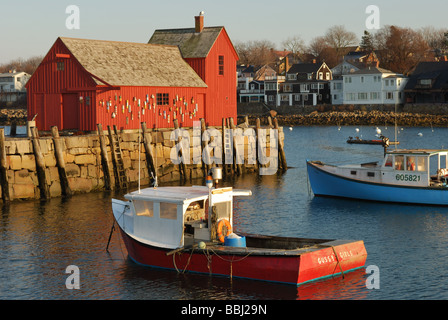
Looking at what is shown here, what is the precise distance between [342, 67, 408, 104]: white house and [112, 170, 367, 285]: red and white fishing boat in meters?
99.1

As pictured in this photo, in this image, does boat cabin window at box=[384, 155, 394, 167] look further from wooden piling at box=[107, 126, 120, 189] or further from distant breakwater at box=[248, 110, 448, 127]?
distant breakwater at box=[248, 110, 448, 127]

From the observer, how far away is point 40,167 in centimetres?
3728

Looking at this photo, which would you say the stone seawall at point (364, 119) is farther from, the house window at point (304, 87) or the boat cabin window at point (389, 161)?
the boat cabin window at point (389, 161)

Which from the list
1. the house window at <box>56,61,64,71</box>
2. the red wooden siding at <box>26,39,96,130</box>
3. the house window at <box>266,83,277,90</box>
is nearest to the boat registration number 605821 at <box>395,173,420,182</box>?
the red wooden siding at <box>26,39,96,130</box>

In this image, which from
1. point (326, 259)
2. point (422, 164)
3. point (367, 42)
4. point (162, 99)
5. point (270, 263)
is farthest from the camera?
point (367, 42)

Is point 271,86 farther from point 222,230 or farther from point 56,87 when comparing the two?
point 222,230

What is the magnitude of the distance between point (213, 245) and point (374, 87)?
10429 centimetres

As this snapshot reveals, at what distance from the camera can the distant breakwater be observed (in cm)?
11206

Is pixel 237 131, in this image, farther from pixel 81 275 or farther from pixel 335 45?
pixel 335 45

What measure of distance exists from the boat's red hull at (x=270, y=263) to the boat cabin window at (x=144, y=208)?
1.02m

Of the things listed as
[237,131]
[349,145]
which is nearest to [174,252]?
[237,131]

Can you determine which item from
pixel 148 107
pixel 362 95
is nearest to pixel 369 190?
pixel 148 107

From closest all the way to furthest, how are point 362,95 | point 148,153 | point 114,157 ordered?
point 114,157 → point 148,153 → point 362,95
